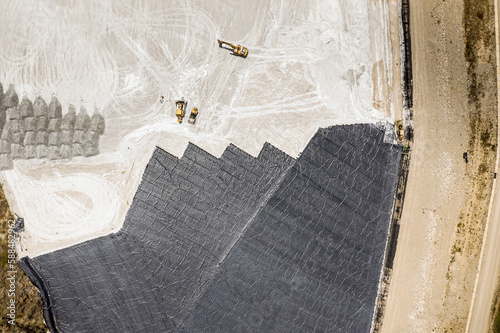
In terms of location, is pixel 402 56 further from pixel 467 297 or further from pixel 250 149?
pixel 467 297

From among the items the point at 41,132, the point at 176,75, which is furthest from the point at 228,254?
the point at 41,132

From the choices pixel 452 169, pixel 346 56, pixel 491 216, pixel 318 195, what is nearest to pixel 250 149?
pixel 318 195

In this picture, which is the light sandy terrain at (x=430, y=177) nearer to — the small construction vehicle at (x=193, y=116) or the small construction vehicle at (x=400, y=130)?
the small construction vehicle at (x=400, y=130)

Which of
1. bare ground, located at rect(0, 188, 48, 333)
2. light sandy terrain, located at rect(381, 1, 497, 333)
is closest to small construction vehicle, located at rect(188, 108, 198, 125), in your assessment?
bare ground, located at rect(0, 188, 48, 333)

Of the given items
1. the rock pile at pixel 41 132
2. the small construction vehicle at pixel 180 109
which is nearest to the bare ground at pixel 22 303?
the rock pile at pixel 41 132

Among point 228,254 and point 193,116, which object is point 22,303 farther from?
point 193,116

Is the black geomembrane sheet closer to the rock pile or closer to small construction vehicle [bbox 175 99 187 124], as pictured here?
small construction vehicle [bbox 175 99 187 124]
